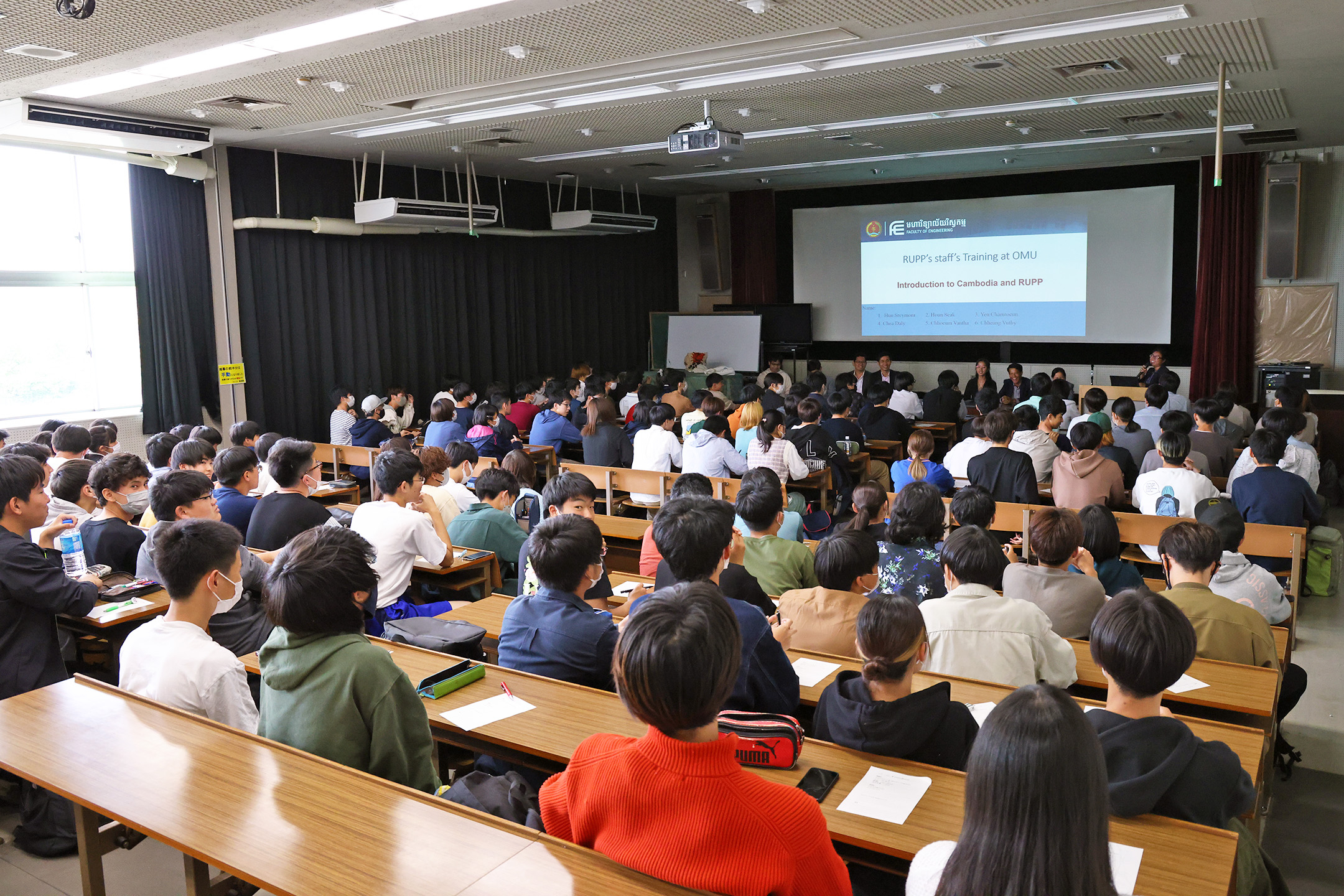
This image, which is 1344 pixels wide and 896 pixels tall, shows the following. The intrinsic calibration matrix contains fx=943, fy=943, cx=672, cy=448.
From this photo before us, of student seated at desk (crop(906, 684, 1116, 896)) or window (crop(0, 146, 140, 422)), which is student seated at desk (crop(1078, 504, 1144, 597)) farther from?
window (crop(0, 146, 140, 422))

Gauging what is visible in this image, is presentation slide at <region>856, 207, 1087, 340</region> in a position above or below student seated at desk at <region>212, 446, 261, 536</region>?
above

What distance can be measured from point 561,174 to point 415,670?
8.83m

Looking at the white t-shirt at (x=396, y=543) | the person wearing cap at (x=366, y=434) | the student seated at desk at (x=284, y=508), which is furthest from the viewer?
the person wearing cap at (x=366, y=434)

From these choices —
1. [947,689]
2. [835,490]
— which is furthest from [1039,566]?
[835,490]

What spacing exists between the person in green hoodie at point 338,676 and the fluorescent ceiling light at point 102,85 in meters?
4.56

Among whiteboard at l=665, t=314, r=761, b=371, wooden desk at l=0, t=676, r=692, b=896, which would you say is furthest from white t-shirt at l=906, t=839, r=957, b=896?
whiteboard at l=665, t=314, r=761, b=371

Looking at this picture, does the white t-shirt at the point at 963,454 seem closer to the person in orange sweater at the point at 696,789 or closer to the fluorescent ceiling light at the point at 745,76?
the fluorescent ceiling light at the point at 745,76

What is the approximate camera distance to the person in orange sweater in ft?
4.80

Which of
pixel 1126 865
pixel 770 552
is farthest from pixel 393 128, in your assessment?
pixel 1126 865

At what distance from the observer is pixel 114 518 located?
4094 mm

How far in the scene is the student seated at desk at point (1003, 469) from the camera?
17.9 ft

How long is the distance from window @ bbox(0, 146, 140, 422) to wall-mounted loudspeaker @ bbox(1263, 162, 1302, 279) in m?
10.9

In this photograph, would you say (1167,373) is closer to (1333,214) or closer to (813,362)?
(1333,214)

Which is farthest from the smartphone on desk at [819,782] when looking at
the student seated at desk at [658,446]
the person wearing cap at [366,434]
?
the person wearing cap at [366,434]
